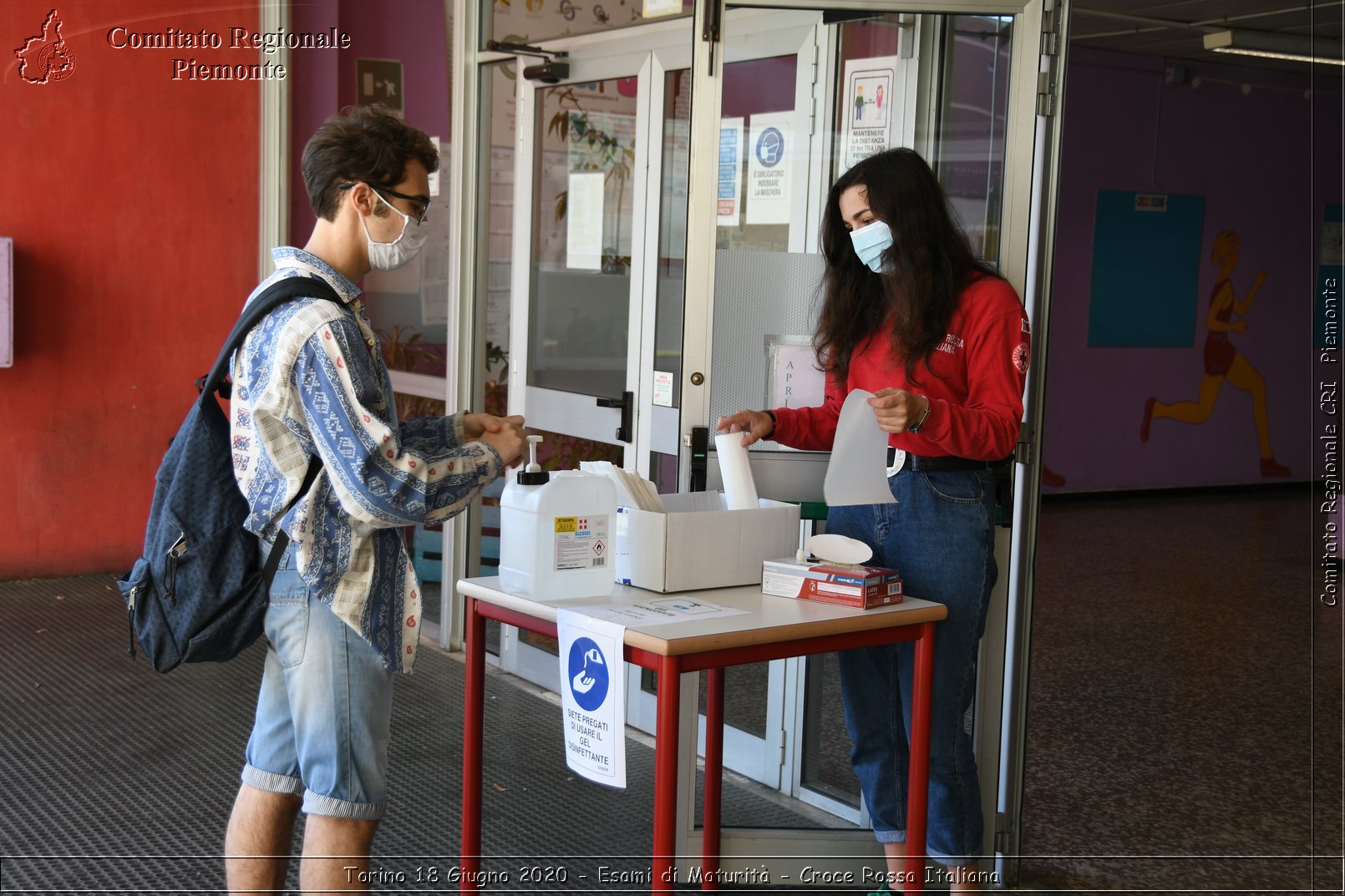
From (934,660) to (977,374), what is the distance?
21.1 inches

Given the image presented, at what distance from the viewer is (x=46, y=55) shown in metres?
5.14

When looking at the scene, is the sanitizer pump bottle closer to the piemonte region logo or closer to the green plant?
the green plant

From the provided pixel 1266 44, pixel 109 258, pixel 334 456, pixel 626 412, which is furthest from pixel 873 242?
pixel 1266 44

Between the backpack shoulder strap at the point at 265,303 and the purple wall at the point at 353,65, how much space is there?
320 cm

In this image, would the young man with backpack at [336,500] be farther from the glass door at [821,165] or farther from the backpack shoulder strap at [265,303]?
the glass door at [821,165]

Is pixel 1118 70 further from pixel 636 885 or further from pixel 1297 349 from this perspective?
pixel 636 885

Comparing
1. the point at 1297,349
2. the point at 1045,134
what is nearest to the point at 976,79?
the point at 1045,134

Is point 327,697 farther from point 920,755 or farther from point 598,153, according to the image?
point 598,153

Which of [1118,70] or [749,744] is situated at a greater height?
[1118,70]

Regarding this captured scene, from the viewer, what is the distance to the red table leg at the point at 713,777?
277 centimetres

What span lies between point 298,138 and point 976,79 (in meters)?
3.61

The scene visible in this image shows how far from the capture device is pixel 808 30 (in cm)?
290

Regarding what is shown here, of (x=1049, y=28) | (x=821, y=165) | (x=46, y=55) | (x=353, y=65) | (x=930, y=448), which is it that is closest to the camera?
(x=930, y=448)

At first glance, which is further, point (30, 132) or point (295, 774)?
point (30, 132)
